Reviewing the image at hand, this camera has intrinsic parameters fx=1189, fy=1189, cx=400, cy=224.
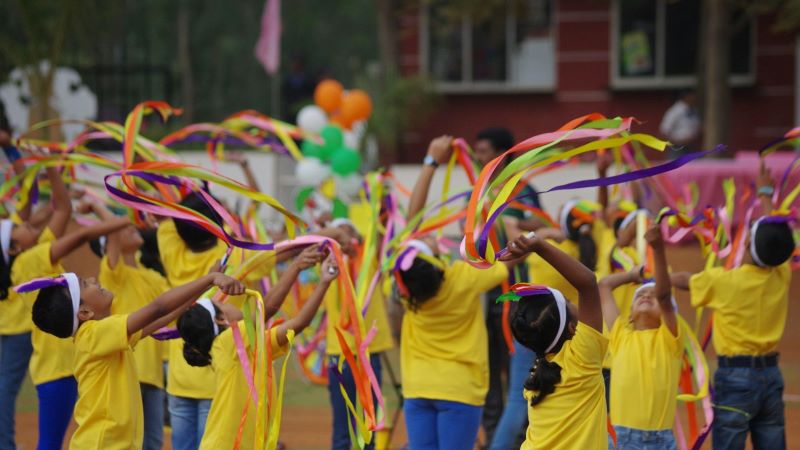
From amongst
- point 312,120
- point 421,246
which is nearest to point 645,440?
point 421,246

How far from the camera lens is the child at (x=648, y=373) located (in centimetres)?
516

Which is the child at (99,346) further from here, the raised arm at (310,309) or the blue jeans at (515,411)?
the blue jeans at (515,411)

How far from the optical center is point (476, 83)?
54.9 feet

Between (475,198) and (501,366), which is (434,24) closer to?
(501,366)

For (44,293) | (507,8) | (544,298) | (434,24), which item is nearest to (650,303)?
(544,298)

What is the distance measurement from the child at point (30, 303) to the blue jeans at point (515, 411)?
7.22ft

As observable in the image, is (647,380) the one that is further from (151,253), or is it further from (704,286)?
(151,253)

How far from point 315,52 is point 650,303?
17053 mm

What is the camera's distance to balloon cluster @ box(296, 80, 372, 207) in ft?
36.8

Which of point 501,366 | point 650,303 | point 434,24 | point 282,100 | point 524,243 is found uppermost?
point 434,24

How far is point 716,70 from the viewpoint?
13.4 metres

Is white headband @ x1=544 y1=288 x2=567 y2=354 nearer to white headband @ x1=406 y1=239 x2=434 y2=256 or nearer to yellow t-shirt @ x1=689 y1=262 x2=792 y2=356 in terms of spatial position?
white headband @ x1=406 y1=239 x2=434 y2=256

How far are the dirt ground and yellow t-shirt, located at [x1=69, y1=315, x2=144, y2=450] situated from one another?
8.99 ft

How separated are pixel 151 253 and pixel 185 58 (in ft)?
43.4
